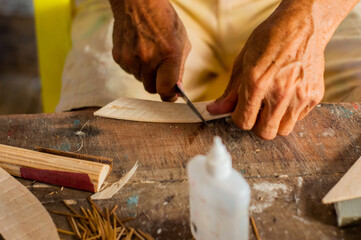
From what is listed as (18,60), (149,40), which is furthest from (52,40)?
(18,60)

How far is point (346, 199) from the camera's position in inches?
39.6

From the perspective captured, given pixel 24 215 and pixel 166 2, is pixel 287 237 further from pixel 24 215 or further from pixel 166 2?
pixel 166 2

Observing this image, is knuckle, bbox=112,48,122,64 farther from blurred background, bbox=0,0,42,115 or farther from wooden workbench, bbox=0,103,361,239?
blurred background, bbox=0,0,42,115

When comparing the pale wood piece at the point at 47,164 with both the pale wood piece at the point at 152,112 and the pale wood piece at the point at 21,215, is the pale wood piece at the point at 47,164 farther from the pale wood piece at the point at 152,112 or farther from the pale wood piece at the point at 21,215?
the pale wood piece at the point at 152,112

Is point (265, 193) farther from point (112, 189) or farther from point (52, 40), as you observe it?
point (52, 40)

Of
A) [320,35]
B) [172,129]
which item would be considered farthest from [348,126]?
[172,129]

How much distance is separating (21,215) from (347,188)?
2.65 feet

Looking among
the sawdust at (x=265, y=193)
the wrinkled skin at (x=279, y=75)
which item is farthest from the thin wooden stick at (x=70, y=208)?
the wrinkled skin at (x=279, y=75)

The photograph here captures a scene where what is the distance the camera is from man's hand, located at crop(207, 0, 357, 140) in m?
1.19

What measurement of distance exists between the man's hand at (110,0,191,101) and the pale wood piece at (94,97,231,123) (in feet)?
0.27

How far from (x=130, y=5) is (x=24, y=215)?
2.80 feet

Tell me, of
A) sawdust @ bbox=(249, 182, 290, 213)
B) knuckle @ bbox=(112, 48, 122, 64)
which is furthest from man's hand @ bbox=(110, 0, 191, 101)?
sawdust @ bbox=(249, 182, 290, 213)

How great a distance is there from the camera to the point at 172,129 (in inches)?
51.0

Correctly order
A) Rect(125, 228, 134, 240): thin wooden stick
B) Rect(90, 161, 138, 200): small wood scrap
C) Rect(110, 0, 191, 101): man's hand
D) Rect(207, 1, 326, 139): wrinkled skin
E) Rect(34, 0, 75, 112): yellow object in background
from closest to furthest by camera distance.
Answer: Rect(125, 228, 134, 240): thin wooden stick, Rect(90, 161, 138, 200): small wood scrap, Rect(207, 1, 326, 139): wrinkled skin, Rect(110, 0, 191, 101): man's hand, Rect(34, 0, 75, 112): yellow object in background
